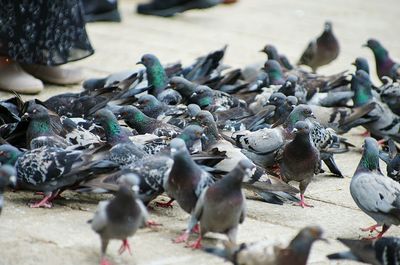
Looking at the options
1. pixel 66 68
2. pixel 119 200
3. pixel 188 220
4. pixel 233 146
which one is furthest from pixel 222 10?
pixel 119 200

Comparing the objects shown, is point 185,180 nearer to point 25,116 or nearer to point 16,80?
point 25,116

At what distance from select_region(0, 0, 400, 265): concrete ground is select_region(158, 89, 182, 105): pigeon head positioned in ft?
3.89

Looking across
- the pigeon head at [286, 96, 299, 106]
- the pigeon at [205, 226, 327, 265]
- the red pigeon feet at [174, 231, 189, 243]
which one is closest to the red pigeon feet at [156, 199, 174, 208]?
the red pigeon feet at [174, 231, 189, 243]

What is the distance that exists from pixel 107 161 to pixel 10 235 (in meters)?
0.90

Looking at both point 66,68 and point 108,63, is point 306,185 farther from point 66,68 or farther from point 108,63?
point 108,63

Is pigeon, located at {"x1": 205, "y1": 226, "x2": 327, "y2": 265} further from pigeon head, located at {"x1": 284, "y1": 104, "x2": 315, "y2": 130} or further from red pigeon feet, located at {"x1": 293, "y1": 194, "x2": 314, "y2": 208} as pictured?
pigeon head, located at {"x1": 284, "y1": 104, "x2": 315, "y2": 130}

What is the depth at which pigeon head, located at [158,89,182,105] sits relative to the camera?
788cm

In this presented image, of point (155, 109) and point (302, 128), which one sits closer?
point (302, 128)

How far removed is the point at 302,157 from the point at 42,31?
9.34 ft

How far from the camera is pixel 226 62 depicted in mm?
10602

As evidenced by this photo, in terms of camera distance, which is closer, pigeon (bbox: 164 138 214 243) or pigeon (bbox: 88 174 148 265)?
pigeon (bbox: 88 174 148 265)

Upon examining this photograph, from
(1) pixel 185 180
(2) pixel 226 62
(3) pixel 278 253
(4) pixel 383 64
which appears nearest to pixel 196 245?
(1) pixel 185 180

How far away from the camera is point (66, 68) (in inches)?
352

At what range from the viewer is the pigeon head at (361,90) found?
27.5 feet
